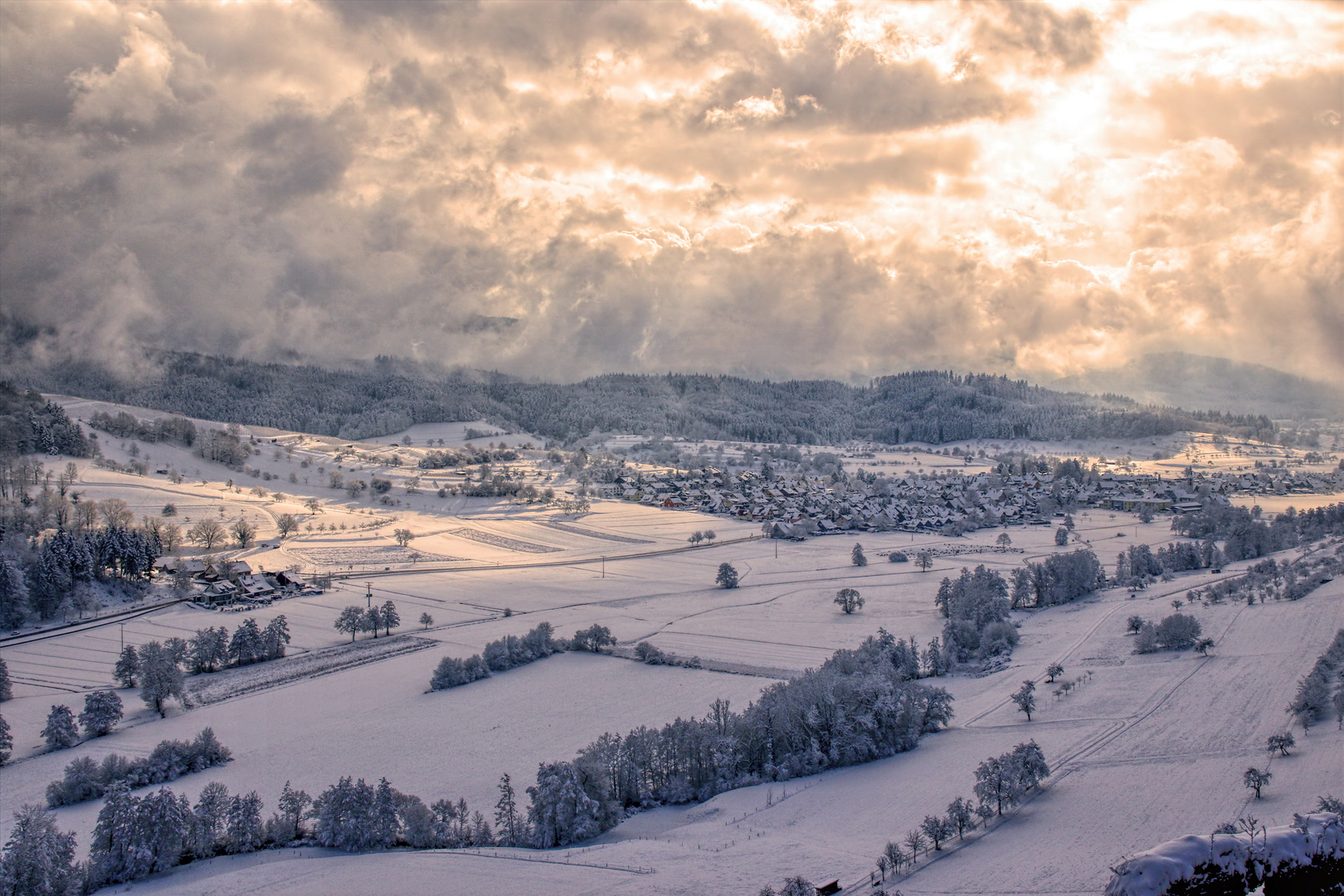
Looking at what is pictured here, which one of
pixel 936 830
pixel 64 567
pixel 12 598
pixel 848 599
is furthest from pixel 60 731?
pixel 848 599

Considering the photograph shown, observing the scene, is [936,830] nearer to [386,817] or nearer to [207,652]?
[386,817]

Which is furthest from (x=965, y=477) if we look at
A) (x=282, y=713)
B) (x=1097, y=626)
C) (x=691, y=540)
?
(x=282, y=713)

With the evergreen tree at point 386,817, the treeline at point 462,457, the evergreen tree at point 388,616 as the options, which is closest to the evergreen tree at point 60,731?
the evergreen tree at point 386,817

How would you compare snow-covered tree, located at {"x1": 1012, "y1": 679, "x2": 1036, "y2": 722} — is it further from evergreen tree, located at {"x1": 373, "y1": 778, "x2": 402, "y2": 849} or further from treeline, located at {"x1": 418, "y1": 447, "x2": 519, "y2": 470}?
treeline, located at {"x1": 418, "y1": 447, "x2": 519, "y2": 470}

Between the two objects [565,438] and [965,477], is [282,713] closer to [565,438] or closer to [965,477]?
[965,477]

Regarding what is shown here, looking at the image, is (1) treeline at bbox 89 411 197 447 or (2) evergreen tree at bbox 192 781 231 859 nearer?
(2) evergreen tree at bbox 192 781 231 859

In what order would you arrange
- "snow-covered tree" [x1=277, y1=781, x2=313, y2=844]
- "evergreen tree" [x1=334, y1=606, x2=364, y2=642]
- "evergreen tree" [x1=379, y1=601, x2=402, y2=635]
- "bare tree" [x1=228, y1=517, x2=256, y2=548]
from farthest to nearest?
"bare tree" [x1=228, y1=517, x2=256, y2=548]
"evergreen tree" [x1=379, y1=601, x2=402, y2=635]
"evergreen tree" [x1=334, y1=606, x2=364, y2=642]
"snow-covered tree" [x1=277, y1=781, x2=313, y2=844]

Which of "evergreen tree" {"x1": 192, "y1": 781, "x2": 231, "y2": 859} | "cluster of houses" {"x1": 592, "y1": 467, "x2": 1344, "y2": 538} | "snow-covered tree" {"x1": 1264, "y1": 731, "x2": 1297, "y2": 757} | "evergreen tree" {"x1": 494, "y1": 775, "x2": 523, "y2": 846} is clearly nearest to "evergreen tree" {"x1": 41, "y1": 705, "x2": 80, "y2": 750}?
"evergreen tree" {"x1": 192, "y1": 781, "x2": 231, "y2": 859}
